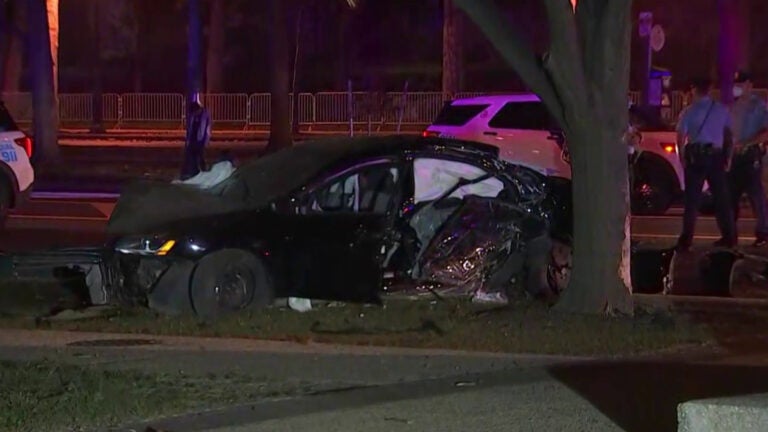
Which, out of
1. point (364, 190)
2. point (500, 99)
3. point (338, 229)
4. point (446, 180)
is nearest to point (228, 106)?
point (500, 99)

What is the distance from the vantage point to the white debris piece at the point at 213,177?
11859mm

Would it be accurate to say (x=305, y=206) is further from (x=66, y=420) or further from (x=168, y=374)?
(x=66, y=420)

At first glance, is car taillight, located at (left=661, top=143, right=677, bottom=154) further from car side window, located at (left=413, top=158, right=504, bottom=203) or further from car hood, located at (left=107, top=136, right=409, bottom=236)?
car hood, located at (left=107, top=136, right=409, bottom=236)

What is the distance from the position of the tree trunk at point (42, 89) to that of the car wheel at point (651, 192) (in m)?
15.6

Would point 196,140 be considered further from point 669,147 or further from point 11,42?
point 11,42

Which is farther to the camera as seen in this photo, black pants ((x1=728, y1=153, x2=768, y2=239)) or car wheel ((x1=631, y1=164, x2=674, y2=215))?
car wheel ((x1=631, y1=164, x2=674, y2=215))

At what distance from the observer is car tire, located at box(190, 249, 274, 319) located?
35.3ft

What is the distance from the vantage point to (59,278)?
39.4 ft

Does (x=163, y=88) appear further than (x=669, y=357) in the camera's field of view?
Yes

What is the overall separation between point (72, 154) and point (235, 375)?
28.5 meters

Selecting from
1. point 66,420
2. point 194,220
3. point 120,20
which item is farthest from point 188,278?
point 120,20

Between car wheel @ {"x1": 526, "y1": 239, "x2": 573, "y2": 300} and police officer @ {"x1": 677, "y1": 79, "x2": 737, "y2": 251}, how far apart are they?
11.9 feet

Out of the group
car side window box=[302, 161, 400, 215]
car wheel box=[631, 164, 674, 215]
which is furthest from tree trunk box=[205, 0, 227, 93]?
car side window box=[302, 161, 400, 215]

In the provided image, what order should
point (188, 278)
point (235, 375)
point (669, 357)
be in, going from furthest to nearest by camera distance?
point (188, 278) → point (669, 357) → point (235, 375)
